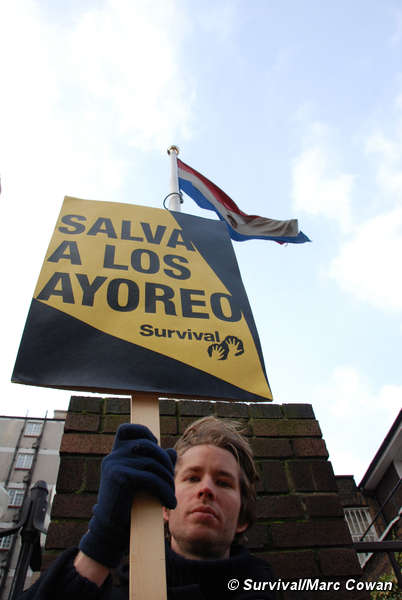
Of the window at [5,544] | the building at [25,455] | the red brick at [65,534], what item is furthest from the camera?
the building at [25,455]

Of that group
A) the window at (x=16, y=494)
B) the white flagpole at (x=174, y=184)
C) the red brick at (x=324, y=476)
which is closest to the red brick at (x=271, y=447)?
the red brick at (x=324, y=476)

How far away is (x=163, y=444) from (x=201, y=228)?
1.12 metres

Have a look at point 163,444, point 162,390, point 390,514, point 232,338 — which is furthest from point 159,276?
point 390,514

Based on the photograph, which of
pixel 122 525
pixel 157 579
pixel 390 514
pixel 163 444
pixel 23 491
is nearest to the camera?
pixel 157 579

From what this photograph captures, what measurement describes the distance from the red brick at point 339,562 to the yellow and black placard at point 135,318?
824 millimetres

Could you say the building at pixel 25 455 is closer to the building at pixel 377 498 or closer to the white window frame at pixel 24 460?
the white window frame at pixel 24 460

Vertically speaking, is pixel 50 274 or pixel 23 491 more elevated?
pixel 23 491

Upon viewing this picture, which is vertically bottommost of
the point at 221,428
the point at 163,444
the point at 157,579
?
the point at 157,579

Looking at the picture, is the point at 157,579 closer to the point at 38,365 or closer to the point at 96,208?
the point at 38,365

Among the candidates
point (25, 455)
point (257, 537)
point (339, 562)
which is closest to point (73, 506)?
point (257, 537)

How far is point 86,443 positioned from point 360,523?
13874 millimetres

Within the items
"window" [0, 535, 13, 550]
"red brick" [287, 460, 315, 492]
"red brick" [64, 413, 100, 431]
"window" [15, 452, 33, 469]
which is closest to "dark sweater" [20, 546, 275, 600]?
"red brick" [287, 460, 315, 492]

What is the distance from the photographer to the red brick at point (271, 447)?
1.87 meters

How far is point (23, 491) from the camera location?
2173 cm
